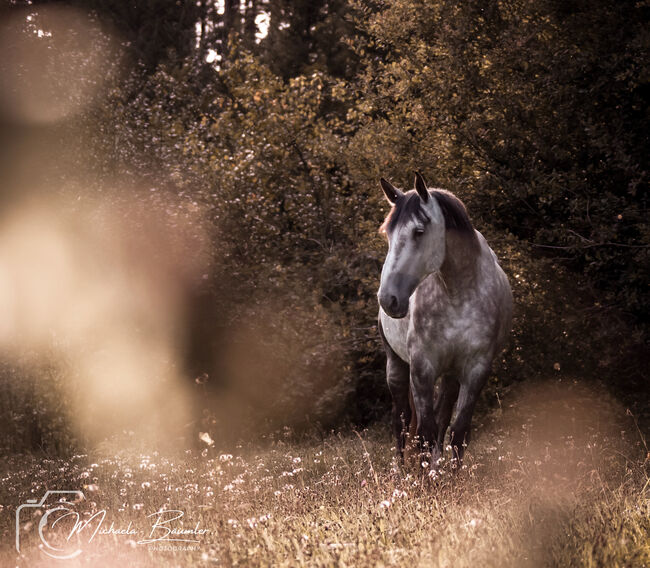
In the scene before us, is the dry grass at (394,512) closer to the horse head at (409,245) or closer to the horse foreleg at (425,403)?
the horse foreleg at (425,403)

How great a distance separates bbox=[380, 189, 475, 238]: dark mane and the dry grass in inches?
76.5

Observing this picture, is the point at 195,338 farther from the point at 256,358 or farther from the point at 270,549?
the point at 270,549

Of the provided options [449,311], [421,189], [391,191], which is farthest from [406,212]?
[449,311]

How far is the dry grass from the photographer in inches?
157

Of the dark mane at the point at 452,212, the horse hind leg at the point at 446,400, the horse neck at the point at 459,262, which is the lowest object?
the horse hind leg at the point at 446,400

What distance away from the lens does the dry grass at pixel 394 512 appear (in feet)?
13.1

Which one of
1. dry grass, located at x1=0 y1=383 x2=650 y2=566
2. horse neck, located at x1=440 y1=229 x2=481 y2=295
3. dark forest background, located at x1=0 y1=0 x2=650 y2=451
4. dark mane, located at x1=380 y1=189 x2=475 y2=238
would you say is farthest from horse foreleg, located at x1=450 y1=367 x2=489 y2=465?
dark forest background, located at x1=0 y1=0 x2=650 y2=451

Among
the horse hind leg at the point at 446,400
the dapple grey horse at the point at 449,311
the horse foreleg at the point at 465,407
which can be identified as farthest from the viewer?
the horse hind leg at the point at 446,400

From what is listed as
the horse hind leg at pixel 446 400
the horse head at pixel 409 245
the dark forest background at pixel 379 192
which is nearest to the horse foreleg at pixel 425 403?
the horse head at pixel 409 245

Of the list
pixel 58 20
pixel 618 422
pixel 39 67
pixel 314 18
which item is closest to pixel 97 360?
pixel 39 67

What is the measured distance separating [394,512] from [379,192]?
28.9 ft

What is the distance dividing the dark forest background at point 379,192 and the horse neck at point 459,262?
289cm

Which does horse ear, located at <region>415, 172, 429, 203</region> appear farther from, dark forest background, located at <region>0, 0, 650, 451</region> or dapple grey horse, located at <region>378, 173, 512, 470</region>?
dark forest background, located at <region>0, 0, 650, 451</region>

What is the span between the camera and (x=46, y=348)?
14.5m
